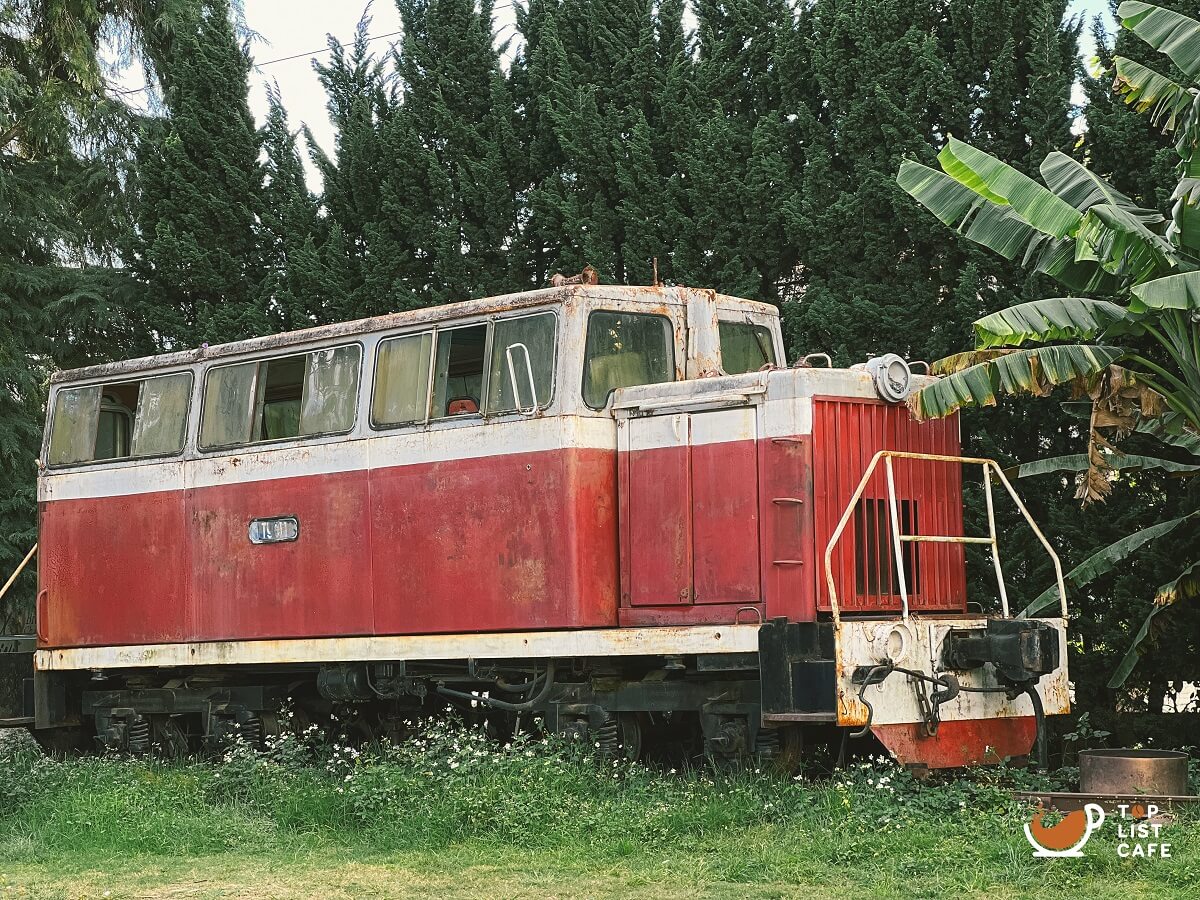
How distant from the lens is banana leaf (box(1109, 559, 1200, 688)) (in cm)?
1035

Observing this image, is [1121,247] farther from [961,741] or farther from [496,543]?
[496,543]

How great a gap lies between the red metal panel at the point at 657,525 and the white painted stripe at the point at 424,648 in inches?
11.6

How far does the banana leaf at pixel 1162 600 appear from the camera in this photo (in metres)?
10.4

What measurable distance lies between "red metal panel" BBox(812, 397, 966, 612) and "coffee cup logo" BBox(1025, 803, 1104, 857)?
6.74 ft

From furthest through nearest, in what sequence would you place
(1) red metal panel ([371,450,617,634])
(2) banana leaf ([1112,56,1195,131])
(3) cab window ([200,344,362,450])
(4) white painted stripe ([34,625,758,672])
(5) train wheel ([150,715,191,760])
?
(5) train wheel ([150,715,191,760]) < (3) cab window ([200,344,362,450]) < (2) banana leaf ([1112,56,1195,131]) < (1) red metal panel ([371,450,617,634]) < (4) white painted stripe ([34,625,758,672])

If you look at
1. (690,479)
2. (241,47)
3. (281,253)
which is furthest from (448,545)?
(241,47)

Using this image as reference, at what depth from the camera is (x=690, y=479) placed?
9.59m

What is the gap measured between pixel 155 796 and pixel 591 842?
3271mm

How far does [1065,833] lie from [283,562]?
6.10 metres

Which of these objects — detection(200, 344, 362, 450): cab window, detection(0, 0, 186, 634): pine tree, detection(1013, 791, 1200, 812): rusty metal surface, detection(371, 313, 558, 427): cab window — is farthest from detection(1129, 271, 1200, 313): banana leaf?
detection(0, 0, 186, 634): pine tree

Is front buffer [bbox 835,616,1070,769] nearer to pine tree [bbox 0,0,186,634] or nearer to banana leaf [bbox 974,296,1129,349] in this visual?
banana leaf [bbox 974,296,1129,349]

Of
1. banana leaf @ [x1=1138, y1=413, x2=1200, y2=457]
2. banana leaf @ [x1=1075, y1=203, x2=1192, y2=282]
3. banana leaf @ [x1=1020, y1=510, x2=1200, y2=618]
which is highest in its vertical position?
banana leaf @ [x1=1075, y1=203, x2=1192, y2=282]

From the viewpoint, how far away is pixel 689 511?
9.58 m

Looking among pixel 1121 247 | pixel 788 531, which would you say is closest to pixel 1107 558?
pixel 1121 247
